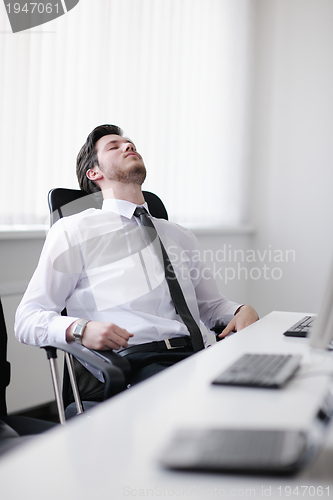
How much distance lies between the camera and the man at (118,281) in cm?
138

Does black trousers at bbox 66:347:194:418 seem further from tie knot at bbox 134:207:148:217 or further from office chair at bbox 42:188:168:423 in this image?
tie knot at bbox 134:207:148:217

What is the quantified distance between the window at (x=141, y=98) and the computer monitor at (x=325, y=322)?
5.18ft

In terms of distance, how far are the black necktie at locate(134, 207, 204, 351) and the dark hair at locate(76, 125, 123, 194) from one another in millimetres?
289

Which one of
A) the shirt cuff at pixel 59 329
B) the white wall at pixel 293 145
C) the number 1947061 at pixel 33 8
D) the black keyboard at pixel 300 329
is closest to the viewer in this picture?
the black keyboard at pixel 300 329

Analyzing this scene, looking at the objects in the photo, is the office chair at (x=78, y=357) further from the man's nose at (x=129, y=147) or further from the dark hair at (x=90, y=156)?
the man's nose at (x=129, y=147)

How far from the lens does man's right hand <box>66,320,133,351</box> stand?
1214 mm

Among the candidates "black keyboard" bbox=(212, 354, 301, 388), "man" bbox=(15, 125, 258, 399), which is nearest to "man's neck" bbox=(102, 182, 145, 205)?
"man" bbox=(15, 125, 258, 399)

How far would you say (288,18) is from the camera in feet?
11.2

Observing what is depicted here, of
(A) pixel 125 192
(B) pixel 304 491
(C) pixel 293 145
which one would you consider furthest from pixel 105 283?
(C) pixel 293 145

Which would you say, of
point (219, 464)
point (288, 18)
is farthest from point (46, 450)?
point (288, 18)

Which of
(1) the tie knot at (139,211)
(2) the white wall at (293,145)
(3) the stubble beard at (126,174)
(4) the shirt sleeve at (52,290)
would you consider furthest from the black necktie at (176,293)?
(2) the white wall at (293,145)

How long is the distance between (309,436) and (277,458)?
88 mm

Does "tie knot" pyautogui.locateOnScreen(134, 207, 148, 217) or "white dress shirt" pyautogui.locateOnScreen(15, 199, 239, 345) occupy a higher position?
"tie knot" pyautogui.locateOnScreen(134, 207, 148, 217)

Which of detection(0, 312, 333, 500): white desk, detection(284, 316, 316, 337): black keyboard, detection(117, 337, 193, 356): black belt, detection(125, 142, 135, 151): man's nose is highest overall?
detection(125, 142, 135, 151): man's nose
